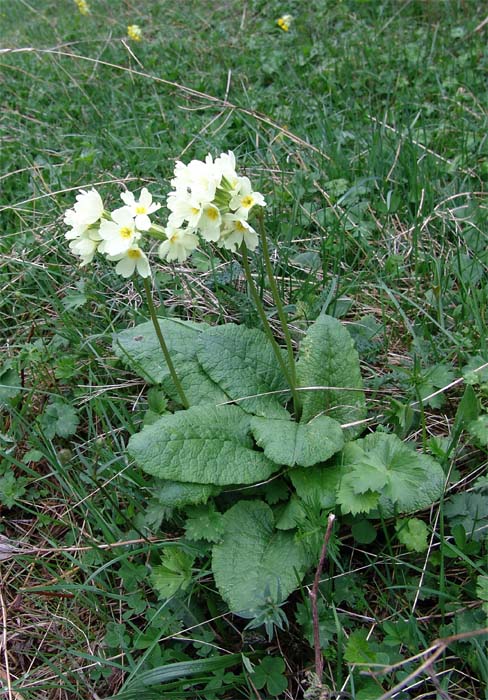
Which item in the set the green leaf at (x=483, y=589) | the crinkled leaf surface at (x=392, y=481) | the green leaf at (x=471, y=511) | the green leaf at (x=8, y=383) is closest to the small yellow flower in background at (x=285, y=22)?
the green leaf at (x=8, y=383)

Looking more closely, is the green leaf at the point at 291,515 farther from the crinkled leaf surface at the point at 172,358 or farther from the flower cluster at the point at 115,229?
the flower cluster at the point at 115,229

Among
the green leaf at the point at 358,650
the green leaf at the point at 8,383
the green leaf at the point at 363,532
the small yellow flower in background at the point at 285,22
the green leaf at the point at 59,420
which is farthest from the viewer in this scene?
the small yellow flower in background at the point at 285,22

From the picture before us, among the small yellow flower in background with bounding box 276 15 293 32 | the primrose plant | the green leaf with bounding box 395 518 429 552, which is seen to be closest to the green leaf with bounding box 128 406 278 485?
the primrose plant

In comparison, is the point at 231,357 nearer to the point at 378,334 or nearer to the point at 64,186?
the point at 378,334

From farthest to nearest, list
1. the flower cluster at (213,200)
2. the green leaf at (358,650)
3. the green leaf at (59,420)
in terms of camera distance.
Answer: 1. the green leaf at (59,420)
2. the flower cluster at (213,200)
3. the green leaf at (358,650)

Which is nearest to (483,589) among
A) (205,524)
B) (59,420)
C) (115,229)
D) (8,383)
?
(205,524)

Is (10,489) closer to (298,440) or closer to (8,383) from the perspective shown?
(8,383)

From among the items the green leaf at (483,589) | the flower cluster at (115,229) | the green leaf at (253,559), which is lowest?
the green leaf at (253,559)
